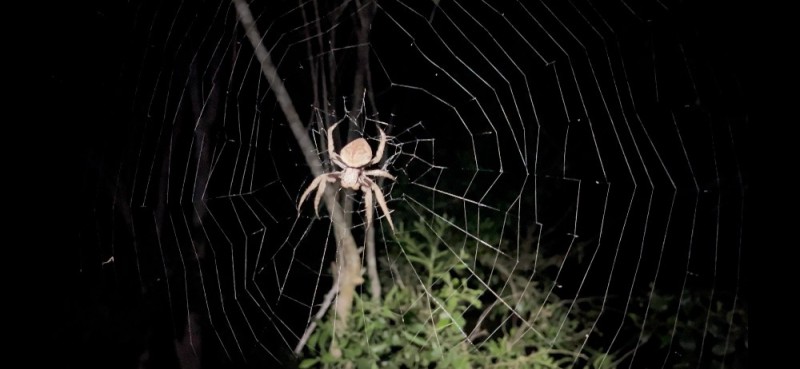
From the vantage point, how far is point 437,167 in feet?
5.40

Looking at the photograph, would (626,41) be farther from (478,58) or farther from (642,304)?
(642,304)

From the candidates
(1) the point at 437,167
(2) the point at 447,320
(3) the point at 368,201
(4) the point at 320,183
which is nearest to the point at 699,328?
(2) the point at 447,320

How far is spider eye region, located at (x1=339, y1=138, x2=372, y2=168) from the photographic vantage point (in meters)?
1.67

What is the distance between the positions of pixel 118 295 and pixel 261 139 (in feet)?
2.19

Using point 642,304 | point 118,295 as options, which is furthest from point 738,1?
point 118,295

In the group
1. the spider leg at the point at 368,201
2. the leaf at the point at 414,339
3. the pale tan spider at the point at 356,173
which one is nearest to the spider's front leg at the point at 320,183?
the pale tan spider at the point at 356,173

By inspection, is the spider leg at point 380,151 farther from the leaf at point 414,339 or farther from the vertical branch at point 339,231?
the leaf at point 414,339

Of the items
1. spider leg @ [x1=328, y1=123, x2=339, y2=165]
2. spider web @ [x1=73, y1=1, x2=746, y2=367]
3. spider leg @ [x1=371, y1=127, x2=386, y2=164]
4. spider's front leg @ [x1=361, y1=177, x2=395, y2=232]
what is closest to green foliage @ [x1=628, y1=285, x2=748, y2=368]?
spider web @ [x1=73, y1=1, x2=746, y2=367]

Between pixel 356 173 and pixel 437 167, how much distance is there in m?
0.26

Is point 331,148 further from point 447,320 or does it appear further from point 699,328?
point 699,328

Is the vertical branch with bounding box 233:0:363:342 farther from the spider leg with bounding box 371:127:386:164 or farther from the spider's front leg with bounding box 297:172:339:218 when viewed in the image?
the spider leg with bounding box 371:127:386:164

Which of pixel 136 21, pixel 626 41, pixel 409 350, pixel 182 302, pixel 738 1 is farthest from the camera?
pixel 182 302

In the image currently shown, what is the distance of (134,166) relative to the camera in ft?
5.06

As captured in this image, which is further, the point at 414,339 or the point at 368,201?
the point at 368,201
